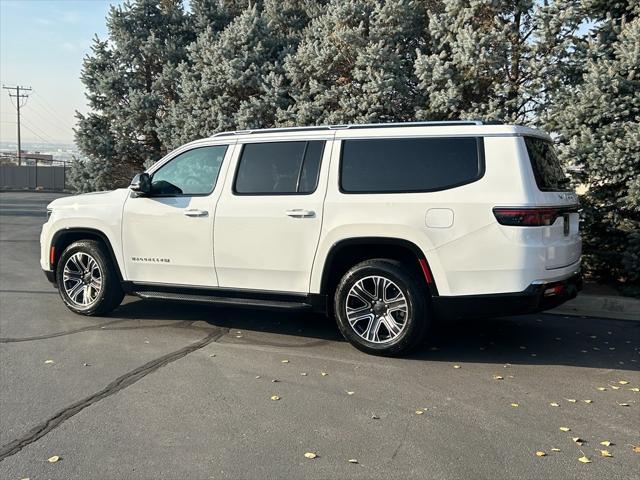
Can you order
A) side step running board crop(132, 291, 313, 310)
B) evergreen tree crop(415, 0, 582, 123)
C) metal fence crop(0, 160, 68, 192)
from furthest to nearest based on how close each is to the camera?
metal fence crop(0, 160, 68, 192)
evergreen tree crop(415, 0, 582, 123)
side step running board crop(132, 291, 313, 310)

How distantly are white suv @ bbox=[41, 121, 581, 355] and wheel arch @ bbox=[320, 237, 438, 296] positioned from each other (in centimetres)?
1

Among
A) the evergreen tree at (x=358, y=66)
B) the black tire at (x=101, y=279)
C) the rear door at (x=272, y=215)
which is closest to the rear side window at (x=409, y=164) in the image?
the rear door at (x=272, y=215)

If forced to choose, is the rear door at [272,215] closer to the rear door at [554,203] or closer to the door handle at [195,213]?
the door handle at [195,213]

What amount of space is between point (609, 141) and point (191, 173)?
16.9 feet

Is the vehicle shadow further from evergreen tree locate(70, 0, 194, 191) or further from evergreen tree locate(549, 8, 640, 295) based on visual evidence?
evergreen tree locate(70, 0, 194, 191)

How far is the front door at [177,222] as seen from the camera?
6379 mm

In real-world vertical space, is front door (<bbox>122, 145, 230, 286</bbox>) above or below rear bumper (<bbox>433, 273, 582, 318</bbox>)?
above

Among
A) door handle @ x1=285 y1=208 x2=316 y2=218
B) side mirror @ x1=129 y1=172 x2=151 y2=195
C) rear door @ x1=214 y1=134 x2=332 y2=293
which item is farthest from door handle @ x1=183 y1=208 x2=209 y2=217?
door handle @ x1=285 y1=208 x2=316 y2=218

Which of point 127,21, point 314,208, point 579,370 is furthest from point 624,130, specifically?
point 127,21

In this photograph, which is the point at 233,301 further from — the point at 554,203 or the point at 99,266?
the point at 554,203

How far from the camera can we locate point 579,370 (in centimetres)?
539

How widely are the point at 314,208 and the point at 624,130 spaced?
4401 mm

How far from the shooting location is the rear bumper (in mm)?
5223

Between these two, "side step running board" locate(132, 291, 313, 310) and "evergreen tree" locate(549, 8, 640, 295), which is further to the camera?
"evergreen tree" locate(549, 8, 640, 295)
